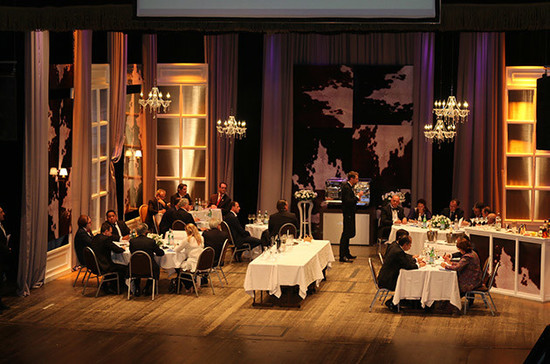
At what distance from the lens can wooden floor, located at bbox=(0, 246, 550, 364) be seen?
927 cm

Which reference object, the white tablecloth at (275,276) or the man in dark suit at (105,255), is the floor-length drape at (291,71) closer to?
the man in dark suit at (105,255)

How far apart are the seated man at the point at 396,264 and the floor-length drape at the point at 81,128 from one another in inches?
207

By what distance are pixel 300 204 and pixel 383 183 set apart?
1747 mm

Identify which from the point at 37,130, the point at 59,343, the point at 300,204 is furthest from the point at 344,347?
the point at 300,204

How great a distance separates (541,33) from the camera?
16062 millimetres

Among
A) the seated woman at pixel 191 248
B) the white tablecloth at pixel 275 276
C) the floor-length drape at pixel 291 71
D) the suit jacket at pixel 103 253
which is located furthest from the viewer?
the floor-length drape at pixel 291 71

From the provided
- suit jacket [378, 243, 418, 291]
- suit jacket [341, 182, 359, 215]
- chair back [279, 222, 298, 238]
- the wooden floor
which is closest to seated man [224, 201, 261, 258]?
chair back [279, 222, 298, 238]

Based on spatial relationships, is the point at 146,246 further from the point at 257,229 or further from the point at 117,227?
the point at 257,229

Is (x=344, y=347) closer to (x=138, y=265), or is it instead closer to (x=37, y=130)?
(x=138, y=265)

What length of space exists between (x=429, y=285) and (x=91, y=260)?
4646mm

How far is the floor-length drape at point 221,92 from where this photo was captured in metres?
17.5

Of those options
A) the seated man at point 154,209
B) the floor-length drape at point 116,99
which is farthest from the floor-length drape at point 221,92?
the floor-length drape at point 116,99

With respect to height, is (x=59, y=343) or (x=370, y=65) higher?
(x=370, y=65)

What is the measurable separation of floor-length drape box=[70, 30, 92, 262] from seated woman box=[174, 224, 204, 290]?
2.42 metres
